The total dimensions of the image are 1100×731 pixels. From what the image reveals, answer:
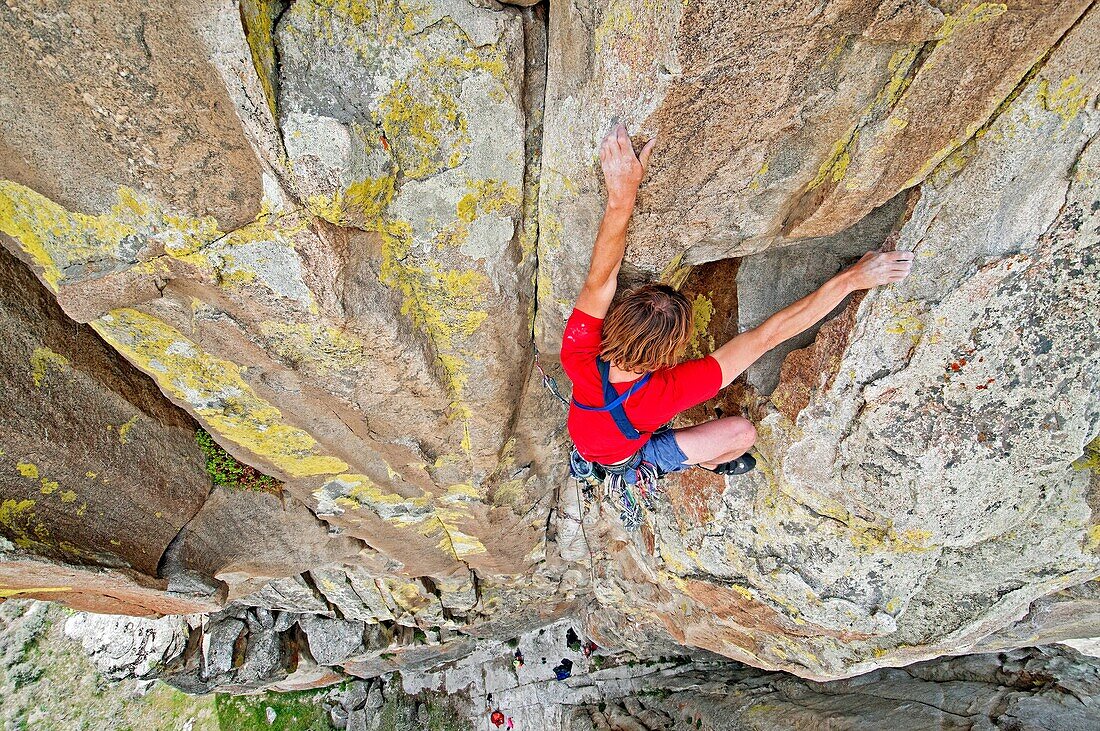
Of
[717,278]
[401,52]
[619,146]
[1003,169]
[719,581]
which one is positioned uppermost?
[401,52]

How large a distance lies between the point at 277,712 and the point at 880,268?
45.5 ft

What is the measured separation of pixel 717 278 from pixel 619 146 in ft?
5.53

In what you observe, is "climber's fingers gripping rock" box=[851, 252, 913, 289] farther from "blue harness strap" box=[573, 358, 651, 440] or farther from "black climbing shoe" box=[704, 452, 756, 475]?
"black climbing shoe" box=[704, 452, 756, 475]

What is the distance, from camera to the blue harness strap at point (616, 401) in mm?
3350

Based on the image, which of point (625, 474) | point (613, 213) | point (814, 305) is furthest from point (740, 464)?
point (613, 213)

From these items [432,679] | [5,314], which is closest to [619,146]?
[5,314]

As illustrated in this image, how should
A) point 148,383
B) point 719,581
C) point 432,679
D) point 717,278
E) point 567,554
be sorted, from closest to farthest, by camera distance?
point 717,278 → point 148,383 → point 719,581 → point 567,554 → point 432,679

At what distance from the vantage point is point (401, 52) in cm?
276

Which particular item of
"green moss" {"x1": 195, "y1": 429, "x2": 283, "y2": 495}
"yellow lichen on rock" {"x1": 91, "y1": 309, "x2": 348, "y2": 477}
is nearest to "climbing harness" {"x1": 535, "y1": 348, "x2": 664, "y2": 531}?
"yellow lichen on rock" {"x1": 91, "y1": 309, "x2": 348, "y2": 477}

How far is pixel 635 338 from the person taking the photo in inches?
119

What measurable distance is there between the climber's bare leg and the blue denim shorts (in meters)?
0.04

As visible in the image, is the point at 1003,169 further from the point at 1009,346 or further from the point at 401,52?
the point at 401,52

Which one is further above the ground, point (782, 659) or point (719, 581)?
point (719, 581)

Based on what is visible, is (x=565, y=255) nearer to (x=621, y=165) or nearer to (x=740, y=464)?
(x=621, y=165)
